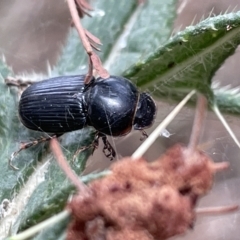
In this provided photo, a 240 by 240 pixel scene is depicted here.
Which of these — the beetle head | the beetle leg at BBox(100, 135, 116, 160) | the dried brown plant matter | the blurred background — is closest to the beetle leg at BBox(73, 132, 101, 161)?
the beetle leg at BBox(100, 135, 116, 160)

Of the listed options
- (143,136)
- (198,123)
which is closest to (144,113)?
(143,136)

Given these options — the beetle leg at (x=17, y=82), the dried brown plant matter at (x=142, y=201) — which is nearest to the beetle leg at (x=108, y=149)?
the beetle leg at (x=17, y=82)

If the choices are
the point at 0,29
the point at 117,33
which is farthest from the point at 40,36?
the point at 117,33

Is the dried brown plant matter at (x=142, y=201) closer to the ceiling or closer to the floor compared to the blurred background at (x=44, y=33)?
closer to the ceiling

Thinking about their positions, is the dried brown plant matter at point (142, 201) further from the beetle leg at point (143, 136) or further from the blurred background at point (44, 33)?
the blurred background at point (44, 33)

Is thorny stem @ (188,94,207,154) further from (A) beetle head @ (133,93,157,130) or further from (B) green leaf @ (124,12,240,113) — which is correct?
(A) beetle head @ (133,93,157,130)

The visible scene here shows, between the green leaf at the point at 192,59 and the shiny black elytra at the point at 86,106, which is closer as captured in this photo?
the green leaf at the point at 192,59

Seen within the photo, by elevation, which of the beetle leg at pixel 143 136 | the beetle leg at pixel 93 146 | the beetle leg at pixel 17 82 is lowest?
the beetle leg at pixel 143 136

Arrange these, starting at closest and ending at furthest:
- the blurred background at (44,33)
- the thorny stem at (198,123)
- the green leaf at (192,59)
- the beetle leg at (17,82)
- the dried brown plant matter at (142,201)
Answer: the dried brown plant matter at (142,201) → the thorny stem at (198,123) → the green leaf at (192,59) → the beetle leg at (17,82) → the blurred background at (44,33)
